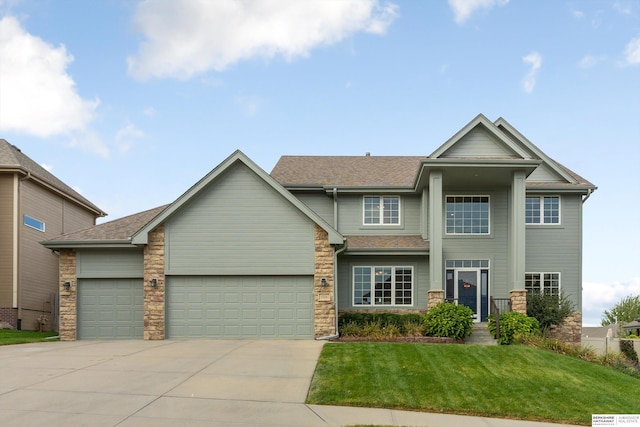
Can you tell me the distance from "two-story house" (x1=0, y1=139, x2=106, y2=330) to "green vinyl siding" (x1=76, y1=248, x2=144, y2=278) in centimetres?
688

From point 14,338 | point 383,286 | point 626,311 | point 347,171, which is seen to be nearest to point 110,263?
point 14,338

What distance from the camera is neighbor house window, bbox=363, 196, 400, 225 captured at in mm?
23016

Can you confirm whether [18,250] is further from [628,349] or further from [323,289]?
[628,349]

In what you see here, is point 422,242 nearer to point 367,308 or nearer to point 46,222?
point 367,308

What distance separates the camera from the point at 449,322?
18.6 m

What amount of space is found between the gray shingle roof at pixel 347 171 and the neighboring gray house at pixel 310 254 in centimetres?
69

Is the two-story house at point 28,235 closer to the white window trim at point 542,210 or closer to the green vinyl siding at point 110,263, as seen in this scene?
the green vinyl siding at point 110,263

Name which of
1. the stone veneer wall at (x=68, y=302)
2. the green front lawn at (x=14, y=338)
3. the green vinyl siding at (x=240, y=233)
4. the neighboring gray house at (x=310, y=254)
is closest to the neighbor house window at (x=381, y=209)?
the neighboring gray house at (x=310, y=254)

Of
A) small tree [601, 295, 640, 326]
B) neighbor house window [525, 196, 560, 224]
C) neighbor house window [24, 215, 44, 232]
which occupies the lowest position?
small tree [601, 295, 640, 326]

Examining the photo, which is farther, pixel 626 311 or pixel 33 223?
pixel 626 311

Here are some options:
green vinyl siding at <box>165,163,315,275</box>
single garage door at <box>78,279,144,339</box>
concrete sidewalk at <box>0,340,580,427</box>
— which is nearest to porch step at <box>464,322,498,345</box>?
green vinyl siding at <box>165,163,315,275</box>

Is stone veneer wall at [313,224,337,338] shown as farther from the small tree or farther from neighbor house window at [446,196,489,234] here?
the small tree

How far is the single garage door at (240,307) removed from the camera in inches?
749

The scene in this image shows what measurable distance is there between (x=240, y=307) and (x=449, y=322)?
6.53 meters
